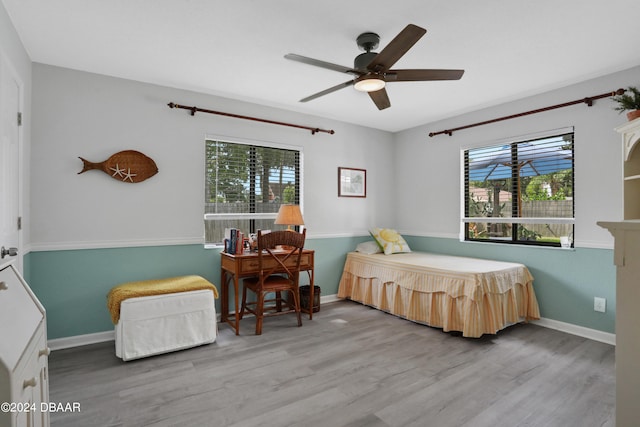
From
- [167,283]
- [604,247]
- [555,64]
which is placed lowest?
[167,283]

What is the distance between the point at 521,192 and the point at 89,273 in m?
4.49

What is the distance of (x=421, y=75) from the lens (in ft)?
7.94

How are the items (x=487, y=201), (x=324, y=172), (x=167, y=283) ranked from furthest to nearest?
(x=324, y=172), (x=487, y=201), (x=167, y=283)

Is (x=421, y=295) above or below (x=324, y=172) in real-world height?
below

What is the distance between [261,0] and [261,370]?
8.25ft

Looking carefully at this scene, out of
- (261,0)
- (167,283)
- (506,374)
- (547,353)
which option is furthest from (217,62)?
(547,353)

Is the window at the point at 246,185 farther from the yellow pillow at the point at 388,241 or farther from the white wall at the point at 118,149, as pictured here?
the yellow pillow at the point at 388,241

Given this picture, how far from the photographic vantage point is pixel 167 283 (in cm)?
305

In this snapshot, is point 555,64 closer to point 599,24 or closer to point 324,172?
Result: point 599,24

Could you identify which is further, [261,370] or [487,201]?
[487,201]

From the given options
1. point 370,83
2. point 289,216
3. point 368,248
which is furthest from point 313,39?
point 368,248

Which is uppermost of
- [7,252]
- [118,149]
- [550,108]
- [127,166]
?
[550,108]

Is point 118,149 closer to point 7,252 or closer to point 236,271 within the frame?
point 7,252

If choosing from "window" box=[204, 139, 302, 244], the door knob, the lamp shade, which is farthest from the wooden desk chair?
the door knob
